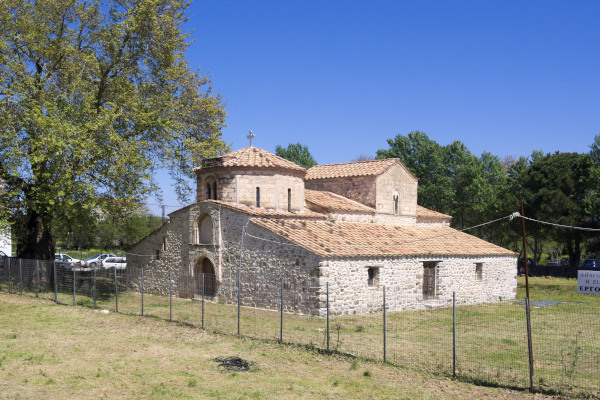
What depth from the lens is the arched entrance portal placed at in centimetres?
2502

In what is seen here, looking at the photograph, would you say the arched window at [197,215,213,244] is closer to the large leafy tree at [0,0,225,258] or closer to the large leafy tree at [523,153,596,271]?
the large leafy tree at [0,0,225,258]

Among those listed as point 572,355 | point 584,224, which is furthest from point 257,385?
point 584,224

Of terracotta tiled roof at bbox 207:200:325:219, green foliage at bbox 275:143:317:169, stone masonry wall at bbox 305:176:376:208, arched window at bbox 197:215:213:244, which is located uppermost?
green foliage at bbox 275:143:317:169

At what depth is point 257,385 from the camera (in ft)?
37.0

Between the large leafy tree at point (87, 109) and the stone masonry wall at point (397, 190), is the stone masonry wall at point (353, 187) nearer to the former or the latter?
the stone masonry wall at point (397, 190)

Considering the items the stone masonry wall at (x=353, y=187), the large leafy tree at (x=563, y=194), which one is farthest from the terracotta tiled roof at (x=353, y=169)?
the large leafy tree at (x=563, y=194)

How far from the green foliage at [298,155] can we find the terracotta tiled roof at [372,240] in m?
33.2

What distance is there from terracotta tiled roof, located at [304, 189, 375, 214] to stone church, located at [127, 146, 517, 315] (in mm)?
101

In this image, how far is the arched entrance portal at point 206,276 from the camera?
985 inches

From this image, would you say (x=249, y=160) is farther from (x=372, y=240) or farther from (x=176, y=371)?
(x=176, y=371)

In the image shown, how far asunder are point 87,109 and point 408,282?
16.3 metres

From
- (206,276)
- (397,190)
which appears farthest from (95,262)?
(397,190)

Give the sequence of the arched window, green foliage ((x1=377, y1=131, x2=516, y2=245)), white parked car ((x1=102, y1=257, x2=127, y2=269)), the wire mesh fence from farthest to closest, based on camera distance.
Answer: green foliage ((x1=377, y1=131, x2=516, y2=245)) < white parked car ((x1=102, y1=257, x2=127, y2=269)) < the arched window < the wire mesh fence

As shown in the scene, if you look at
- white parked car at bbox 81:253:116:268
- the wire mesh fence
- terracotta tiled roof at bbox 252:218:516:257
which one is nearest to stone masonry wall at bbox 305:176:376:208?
terracotta tiled roof at bbox 252:218:516:257
